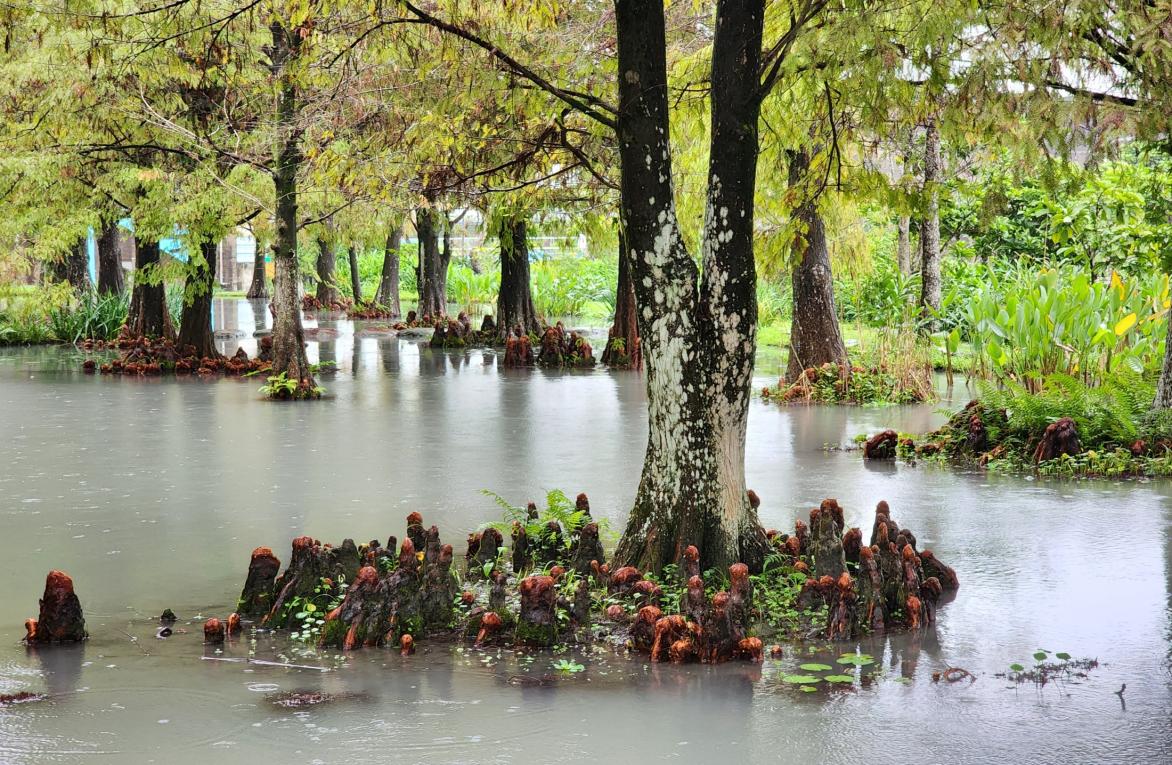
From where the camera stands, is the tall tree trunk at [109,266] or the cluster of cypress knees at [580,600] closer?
the cluster of cypress knees at [580,600]

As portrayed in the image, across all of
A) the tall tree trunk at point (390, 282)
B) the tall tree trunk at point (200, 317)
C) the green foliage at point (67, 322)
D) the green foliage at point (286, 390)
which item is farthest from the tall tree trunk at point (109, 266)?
the green foliage at point (286, 390)

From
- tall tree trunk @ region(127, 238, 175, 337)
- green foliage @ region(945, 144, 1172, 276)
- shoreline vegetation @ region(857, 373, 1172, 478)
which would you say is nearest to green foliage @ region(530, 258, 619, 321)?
green foliage @ region(945, 144, 1172, 276)

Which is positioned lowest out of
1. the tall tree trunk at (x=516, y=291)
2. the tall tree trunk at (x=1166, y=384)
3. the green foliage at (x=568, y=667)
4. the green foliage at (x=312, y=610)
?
the green foliage at (x=568, y=667)

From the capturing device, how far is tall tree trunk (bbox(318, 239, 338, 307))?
4831cm

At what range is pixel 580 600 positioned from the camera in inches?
278

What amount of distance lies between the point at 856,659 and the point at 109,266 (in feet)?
102

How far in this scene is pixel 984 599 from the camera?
7.53 meters

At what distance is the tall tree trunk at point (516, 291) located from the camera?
27.5 m

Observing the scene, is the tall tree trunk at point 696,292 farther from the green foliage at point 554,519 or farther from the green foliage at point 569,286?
the green foliage at point 569,286

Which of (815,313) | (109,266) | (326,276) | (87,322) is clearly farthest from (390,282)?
(815,313)

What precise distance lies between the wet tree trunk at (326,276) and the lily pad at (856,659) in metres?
42.3

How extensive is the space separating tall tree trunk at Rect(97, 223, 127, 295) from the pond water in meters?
19.0

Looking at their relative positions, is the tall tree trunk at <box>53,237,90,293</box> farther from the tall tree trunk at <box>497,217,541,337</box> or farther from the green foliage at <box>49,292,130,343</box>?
the tall tree trunk at <box>497,217,541,337</box>

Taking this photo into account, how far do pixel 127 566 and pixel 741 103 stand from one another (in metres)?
4.80
